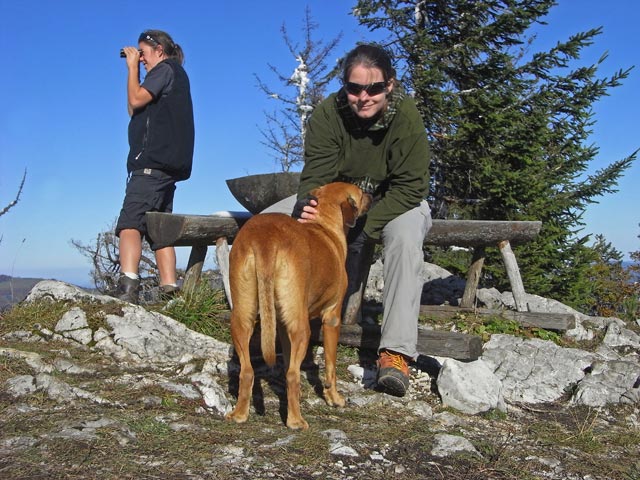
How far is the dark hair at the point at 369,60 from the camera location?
4.81m

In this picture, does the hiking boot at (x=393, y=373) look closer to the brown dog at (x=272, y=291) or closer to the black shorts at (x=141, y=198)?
the brown dog at (x=272, y=291)

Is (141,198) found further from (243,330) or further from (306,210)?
(243,330)

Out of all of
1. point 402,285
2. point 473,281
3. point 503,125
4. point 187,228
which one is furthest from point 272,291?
point 503,125

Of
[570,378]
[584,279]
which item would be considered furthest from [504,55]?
[570,378]

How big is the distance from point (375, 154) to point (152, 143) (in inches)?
93.1

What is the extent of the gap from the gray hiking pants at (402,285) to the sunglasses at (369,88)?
945 mm

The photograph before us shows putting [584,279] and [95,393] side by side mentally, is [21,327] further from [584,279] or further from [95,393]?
[584,279]

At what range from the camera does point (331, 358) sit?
4.52 meters

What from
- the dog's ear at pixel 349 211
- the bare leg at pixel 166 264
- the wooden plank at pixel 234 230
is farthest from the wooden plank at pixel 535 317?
the dog's ear at pixel 349 211

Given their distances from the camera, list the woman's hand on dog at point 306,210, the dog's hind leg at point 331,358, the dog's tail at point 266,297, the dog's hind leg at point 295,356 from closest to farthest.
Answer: the dog's tail at point 266,297 → the dog's hind leg at point 295,356 → the dog's hind leg at point 331,358 → the woman's hand on dog at point 306,210

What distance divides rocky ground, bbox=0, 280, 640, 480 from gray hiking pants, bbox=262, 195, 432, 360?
42 cm

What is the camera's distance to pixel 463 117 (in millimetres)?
11445

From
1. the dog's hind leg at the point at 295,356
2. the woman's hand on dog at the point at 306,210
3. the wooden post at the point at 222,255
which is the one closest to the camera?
the dog's hind leg at the point at 295,356

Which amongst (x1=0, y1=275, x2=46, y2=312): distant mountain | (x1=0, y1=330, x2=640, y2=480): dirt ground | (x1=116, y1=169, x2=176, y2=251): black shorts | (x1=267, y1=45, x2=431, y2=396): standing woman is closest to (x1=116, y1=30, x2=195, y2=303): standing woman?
(x1=116, y1=169, x2=176, y2=251): black shorts
